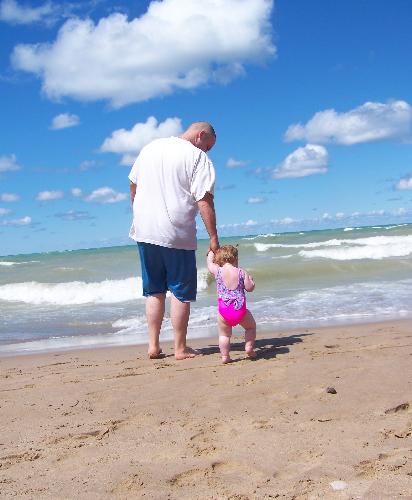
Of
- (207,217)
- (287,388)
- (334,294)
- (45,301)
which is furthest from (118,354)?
(45,301)

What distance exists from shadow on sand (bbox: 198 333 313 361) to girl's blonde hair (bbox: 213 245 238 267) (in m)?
0.77

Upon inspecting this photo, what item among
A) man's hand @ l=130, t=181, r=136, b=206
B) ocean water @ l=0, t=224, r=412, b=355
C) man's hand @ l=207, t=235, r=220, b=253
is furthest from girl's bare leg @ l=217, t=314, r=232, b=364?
ocean water @ l=0, t=224, r=412, b=355

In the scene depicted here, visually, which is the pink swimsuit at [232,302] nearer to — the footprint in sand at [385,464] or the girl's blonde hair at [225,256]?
the girl's blonde hair at [225,256]

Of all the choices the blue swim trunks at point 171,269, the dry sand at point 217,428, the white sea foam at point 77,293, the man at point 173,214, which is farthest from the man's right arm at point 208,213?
the white sea foam at point 77,293

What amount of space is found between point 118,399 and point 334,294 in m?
6.54

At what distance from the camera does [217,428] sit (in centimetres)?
271

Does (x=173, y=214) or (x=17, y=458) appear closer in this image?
(x=17, y=458)

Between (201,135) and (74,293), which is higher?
(201,135)

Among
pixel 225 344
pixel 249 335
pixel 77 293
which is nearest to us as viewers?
pixel 225 344

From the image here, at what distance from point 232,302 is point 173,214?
820 millimetres

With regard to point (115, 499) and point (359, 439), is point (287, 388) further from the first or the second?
point (115, 499)

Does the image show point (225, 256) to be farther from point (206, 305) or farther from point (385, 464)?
point (206, 305)

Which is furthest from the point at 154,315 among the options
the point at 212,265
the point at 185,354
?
the point at 212,265

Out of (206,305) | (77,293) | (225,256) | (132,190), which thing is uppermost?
(132,190)
